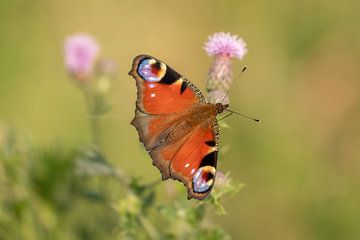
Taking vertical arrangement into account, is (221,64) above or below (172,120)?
above

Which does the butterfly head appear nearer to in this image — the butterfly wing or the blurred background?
the butterfly wing

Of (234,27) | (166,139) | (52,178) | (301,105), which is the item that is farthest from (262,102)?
(166,139)

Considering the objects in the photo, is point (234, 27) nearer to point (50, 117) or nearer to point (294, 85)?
point (294, 85)

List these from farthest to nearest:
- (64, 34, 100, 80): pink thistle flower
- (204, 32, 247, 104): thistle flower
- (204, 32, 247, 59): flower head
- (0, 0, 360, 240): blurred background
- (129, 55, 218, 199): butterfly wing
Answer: (0, 0, 360, 240): blurred background
(64, 34, 100, 80): pink thistle flower
(204, 32, 247, 59): flower head
(204, 32, 247, 104): thistle flower
(129, 55, 218, 199): butterfly wing

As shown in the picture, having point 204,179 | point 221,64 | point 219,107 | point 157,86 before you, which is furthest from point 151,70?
point 204,179

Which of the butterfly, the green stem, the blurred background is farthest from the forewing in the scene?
the blurred background

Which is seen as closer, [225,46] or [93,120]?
[225,46]

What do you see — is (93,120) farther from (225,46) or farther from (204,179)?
(204,179)
